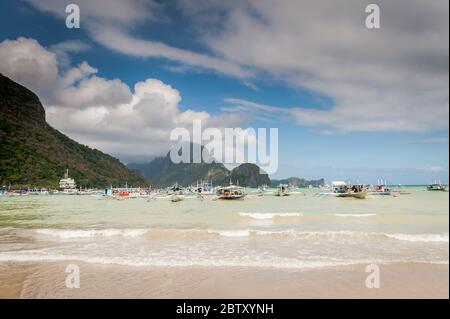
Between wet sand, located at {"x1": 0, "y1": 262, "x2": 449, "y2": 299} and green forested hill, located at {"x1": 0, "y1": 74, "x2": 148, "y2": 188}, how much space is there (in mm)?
124334

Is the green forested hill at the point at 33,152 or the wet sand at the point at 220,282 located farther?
the green forested hill at the point at 33,152

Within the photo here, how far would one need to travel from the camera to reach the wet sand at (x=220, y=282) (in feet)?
24.8

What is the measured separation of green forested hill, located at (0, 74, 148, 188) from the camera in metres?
115

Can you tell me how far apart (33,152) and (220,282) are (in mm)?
136506

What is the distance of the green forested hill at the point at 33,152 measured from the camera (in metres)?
115

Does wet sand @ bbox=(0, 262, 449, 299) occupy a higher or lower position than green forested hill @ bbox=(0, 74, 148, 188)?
lower

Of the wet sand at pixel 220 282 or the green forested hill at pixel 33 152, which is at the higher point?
the green forested hill at pixel 33 152

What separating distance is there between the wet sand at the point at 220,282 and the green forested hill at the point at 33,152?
124 m
